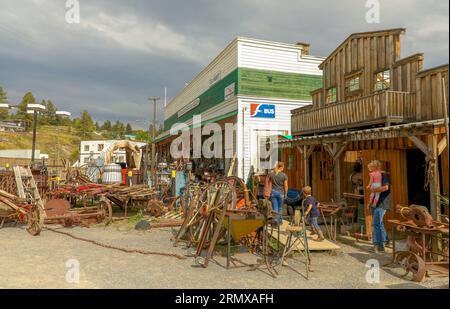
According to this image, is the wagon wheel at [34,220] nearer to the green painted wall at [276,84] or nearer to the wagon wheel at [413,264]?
the wagon wheel at [413,264]

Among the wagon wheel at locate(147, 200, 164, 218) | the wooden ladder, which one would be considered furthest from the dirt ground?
the wagon wheel at locate(147, 200, 164, 218)

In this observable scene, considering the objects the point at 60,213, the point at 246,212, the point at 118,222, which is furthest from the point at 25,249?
the point at 246,212

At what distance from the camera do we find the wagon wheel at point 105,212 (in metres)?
11.4

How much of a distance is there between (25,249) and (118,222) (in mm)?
4263

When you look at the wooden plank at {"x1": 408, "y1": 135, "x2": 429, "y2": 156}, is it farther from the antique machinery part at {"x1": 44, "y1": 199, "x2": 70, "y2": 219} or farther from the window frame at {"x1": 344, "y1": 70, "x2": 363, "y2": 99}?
the antique machinery part at {"x1": 44, "y1": 199, "x2": 70, "y2": 219}

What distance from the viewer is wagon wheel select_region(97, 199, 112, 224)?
37.4 ft

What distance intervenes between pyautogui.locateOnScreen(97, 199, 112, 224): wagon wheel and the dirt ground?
2.80 m

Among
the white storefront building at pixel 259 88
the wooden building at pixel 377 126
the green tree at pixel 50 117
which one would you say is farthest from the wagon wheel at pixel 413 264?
the green tree at pixel 50 117

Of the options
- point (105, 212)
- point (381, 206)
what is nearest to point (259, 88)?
point (105, 212)

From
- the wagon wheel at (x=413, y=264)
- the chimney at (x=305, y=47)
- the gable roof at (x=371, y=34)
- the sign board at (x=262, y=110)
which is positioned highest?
the chimney at (x=305, y=47)

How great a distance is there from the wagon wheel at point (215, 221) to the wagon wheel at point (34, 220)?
5225 mm

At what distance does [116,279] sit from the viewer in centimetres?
562
